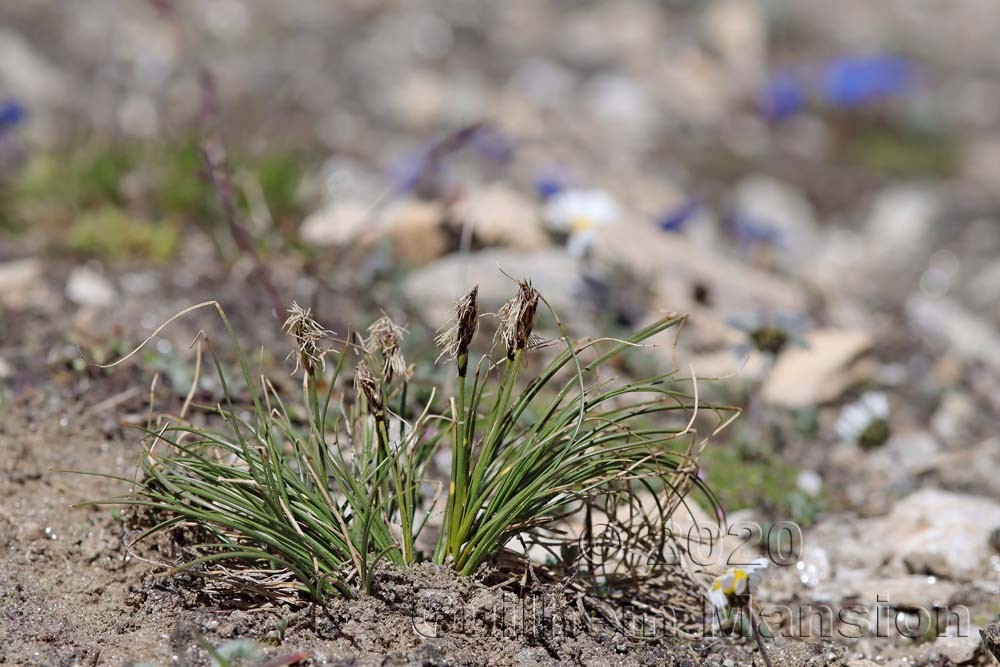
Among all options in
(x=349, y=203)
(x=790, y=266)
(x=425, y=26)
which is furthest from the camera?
(x=425, y=26)

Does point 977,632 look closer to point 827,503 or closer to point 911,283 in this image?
point 827,503

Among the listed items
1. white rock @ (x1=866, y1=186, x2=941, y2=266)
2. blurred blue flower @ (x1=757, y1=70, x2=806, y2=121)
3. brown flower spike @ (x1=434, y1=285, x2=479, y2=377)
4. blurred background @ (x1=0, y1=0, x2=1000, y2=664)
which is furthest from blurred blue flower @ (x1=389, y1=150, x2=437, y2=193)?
blurred blue flower @ (x1=757, y1=70, x2=806, y2=121)

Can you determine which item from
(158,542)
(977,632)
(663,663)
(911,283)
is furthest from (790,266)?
(158,542)

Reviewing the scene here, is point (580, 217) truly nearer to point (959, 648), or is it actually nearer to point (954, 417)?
point (954, 417)

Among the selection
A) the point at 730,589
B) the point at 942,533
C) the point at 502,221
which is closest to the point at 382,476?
the point at 730,589

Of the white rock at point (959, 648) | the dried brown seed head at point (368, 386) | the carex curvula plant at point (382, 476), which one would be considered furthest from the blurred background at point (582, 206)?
the dried brown seed head at point (368, 386)

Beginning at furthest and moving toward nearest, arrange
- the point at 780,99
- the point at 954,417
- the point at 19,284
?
the point at 780,99, the point at 954,417, the point at 19,284

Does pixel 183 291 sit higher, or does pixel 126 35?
pixel 126 35
